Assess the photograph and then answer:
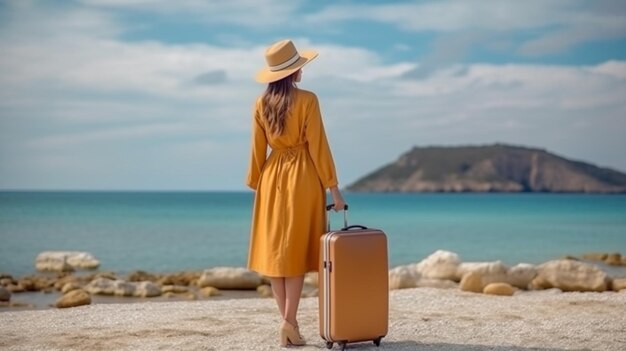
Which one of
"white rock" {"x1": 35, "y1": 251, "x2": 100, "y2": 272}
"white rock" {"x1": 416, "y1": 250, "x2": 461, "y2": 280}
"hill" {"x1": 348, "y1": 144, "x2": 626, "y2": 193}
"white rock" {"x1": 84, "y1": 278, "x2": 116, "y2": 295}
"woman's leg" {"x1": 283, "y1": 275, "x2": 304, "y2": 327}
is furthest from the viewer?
"hill" {"x1": 348, "y1": 144, "x2": 626, "y2": 193}

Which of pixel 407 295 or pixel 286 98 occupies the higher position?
pixel 286 98

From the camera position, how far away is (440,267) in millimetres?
15664

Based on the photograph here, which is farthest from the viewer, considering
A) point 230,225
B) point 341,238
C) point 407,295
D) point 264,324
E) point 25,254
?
point 230,225

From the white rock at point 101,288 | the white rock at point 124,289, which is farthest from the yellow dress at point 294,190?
the white rock at point 101,288

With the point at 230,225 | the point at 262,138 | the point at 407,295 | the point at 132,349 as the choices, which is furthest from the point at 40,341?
the point at 230,225

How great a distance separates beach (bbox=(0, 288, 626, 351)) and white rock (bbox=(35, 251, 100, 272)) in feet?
42.1

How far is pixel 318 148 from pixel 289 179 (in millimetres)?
371

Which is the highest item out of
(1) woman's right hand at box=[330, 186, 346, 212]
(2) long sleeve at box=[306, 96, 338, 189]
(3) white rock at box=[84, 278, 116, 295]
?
(2) long sleeve at box=[306, 96, 338, 189]

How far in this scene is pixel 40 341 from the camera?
25.3 ft

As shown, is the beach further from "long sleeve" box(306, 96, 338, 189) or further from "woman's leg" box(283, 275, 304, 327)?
"long sleeve" box(306, 96, 338, 189)

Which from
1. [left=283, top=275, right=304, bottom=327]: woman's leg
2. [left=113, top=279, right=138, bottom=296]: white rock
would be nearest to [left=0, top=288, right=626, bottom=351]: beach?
[left=283, top=275, right=304, bottom=327]: woman's leg

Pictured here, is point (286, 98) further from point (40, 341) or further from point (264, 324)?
point (40, 341)

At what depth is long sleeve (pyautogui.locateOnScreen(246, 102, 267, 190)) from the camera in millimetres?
7191

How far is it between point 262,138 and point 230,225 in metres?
41.4
